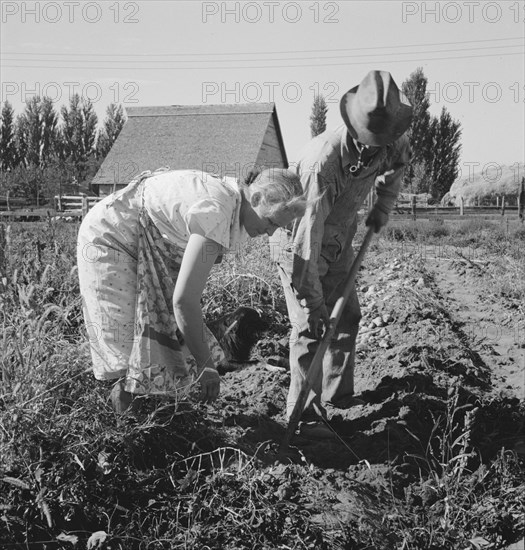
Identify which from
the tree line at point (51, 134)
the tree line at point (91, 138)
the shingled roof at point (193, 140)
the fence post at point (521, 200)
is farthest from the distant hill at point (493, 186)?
the tree line at point (51, 134)

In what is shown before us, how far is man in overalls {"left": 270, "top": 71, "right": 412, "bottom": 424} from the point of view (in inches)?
131

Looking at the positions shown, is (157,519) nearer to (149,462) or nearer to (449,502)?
(149,462)

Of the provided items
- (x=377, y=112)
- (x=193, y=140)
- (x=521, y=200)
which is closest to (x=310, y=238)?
(x=377, y=112)

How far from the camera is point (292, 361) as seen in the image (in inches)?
149

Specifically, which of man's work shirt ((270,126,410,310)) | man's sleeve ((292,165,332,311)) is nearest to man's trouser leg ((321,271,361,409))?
man's work shirt ((270,126,410,310))

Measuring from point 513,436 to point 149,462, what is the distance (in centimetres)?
180

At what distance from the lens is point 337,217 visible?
3.80 metres

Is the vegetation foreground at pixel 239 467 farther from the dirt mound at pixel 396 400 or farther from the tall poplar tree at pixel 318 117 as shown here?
the tall poplar tree at pixel 318 117

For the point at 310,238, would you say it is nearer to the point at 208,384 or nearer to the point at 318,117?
the point at 208,384

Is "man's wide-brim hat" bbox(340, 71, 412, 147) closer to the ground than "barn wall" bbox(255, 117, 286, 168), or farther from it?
closer to the ground

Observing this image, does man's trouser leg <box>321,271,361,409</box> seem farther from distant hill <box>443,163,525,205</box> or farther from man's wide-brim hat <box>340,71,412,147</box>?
distant hill <box>443,163,525,205</box>

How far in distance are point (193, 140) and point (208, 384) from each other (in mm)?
25083

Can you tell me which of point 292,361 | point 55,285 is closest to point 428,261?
point 55,285

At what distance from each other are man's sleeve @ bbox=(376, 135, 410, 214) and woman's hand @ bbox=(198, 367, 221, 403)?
4.99 ft
